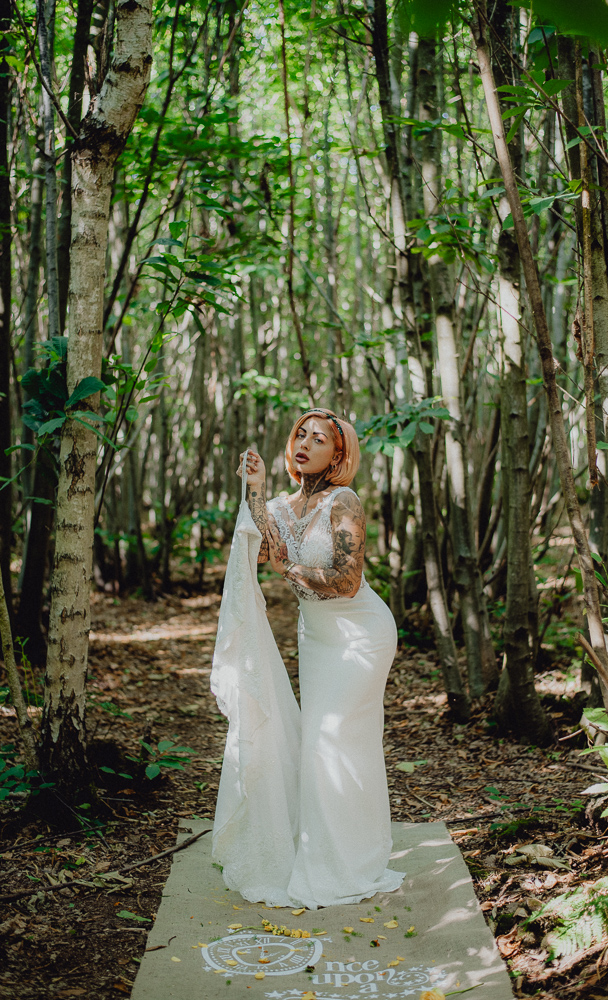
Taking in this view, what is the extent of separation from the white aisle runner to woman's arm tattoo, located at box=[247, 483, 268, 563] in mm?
1398

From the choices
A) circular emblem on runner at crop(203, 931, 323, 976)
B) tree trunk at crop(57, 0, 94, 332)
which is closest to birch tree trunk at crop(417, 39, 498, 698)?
tree trunk at crop(57, 0, 94, 332)

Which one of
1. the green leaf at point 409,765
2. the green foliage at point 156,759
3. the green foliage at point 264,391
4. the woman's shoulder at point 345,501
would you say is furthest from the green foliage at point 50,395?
the green foliage at point 264,391

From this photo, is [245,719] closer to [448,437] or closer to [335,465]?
[335,465]

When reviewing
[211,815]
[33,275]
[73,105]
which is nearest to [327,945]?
[211,815]

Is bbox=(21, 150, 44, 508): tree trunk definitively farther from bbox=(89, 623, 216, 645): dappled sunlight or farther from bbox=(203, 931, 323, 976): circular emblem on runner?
bbox=(203, 931, 323, 976): circular emblem on runner

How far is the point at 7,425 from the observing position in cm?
501

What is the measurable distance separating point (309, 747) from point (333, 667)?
0.35m

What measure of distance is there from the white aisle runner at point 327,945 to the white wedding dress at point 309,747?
12 cm

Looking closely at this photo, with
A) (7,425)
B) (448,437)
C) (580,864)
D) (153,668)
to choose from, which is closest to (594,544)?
(448,437)

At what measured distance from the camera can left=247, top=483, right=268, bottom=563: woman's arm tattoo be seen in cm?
320

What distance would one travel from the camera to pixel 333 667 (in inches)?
124

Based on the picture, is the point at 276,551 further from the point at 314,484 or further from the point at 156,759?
the point at 156,759

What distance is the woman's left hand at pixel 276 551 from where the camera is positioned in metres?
3.19

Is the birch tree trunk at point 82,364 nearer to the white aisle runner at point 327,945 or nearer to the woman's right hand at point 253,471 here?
the woman's right hand at point 253,471
